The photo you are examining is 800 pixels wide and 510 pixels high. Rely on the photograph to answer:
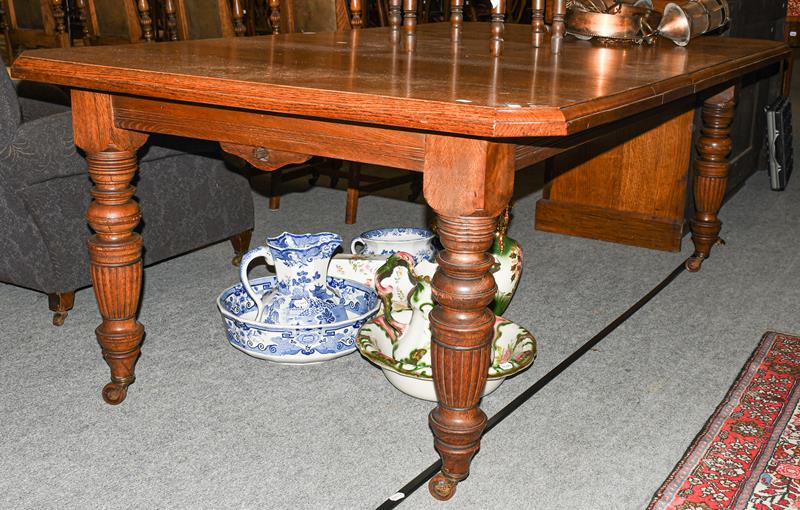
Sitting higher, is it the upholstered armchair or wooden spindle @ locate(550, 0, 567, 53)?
wooden spindle @ locate(550, 0, 567, 53)

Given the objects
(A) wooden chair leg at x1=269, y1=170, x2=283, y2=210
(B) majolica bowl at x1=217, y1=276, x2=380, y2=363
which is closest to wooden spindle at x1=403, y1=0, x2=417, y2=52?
(B) majolica bowl at x1=217, y1=276, x2=380, y2=363

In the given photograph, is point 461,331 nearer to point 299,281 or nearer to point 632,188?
point 299,281

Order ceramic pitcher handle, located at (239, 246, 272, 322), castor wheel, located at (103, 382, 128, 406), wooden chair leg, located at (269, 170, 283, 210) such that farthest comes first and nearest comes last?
wooden chair leg, located at (269, 170, 283, 210) < ceramic pitcher handle, located at (239, 246, 272, 322) < castor wheel, located at (103, 382, 128, 406)

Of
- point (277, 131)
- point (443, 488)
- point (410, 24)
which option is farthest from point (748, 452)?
point (410, 24)

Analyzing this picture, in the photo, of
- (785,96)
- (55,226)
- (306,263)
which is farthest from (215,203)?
(785,96)

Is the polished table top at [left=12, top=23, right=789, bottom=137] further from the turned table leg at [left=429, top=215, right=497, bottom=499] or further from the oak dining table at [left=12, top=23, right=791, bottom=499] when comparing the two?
the turned table leg at [left=429, top=215, right=497, bottom=499]

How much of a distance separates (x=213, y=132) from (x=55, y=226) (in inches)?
32.3

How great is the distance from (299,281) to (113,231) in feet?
1.41

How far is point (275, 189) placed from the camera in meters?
3.16

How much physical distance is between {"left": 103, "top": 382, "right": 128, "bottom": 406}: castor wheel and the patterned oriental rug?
1.01 meters

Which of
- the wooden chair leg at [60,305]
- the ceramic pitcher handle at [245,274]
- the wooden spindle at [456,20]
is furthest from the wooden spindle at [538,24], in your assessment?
the wooden chair leg at [60,305]

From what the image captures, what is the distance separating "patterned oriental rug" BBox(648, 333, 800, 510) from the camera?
145cm

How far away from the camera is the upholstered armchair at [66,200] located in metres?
1.98

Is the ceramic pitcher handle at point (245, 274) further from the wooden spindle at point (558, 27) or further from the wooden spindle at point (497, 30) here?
the wooden spindle at point (558, 27)
